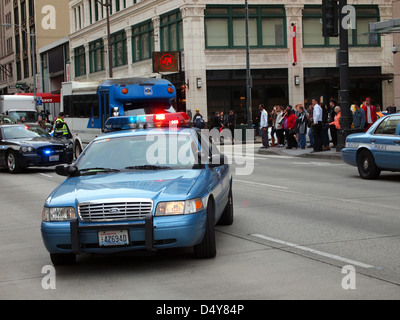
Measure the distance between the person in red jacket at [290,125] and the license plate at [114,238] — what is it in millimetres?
20864

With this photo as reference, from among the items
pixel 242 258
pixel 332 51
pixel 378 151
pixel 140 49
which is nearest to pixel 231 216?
pixel 242 258

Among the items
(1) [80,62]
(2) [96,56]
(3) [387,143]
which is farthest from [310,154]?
(1) [80,62]

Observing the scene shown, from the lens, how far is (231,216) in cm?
1034

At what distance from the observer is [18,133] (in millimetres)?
22562

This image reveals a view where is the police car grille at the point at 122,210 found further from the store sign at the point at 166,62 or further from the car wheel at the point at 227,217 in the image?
the store sign at the point at 166,62

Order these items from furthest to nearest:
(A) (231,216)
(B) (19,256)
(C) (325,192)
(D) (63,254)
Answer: (C) (325,192) → (A) (231,216) → (B) (19,256) → (D) (63,254)

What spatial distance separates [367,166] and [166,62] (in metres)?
28.0

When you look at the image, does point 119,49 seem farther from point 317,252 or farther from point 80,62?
point 317,252

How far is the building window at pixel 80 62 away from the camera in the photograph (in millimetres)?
63406

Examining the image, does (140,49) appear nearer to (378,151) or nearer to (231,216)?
(378,151)

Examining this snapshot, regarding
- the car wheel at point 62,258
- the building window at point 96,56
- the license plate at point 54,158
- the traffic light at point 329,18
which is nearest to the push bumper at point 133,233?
the car wheel at point 62,258

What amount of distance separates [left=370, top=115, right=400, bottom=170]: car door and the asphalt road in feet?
8.37

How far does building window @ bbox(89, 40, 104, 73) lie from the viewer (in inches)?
2279

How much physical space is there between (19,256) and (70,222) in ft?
5.71
